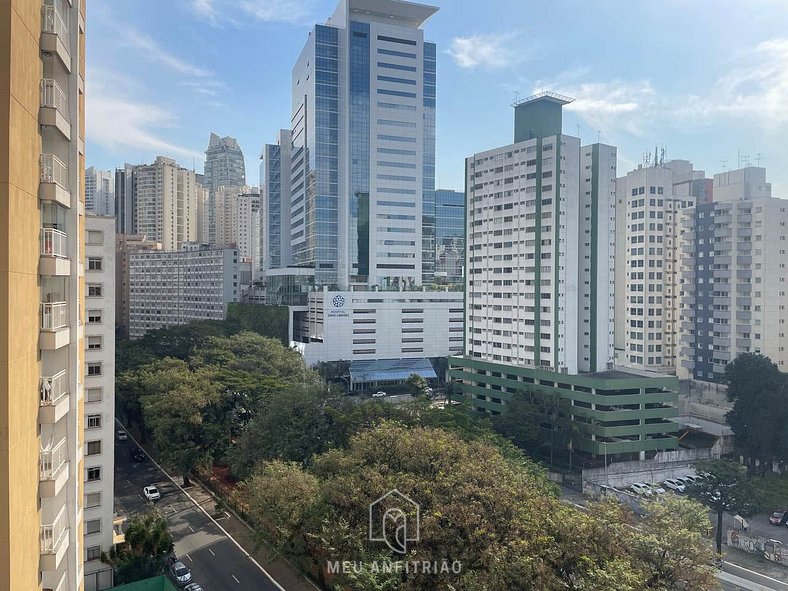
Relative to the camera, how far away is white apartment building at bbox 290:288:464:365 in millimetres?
49969

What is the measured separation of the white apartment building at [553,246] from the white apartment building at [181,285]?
126ft

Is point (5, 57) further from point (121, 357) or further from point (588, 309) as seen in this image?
point (121, 357)

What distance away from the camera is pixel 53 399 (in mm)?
5887

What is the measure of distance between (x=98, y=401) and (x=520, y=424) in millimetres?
21731

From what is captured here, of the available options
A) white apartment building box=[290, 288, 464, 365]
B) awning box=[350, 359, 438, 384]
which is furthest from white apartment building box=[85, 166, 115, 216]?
awning box=[350, 359, 438, 384]

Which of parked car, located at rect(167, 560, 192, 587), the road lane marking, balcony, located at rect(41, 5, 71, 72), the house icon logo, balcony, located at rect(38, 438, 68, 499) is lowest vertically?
the road lane marking

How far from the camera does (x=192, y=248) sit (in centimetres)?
6938

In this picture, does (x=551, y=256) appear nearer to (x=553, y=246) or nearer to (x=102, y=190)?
(x=553, y=246)

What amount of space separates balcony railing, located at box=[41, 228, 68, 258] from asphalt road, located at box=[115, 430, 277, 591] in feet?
47.6

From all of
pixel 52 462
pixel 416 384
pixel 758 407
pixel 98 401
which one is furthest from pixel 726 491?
pixel 416 384

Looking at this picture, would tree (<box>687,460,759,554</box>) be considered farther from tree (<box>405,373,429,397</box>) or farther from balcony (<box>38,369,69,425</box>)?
balcony (<box>38,369,69,425</box>)

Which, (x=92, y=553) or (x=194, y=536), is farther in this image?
(x=194, y=536)

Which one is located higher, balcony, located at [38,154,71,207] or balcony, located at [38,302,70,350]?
balcony, located at [38,154,71,207]

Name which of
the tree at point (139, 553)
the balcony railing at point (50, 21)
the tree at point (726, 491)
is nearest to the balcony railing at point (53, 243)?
the balcony railing at point (50, 21)
